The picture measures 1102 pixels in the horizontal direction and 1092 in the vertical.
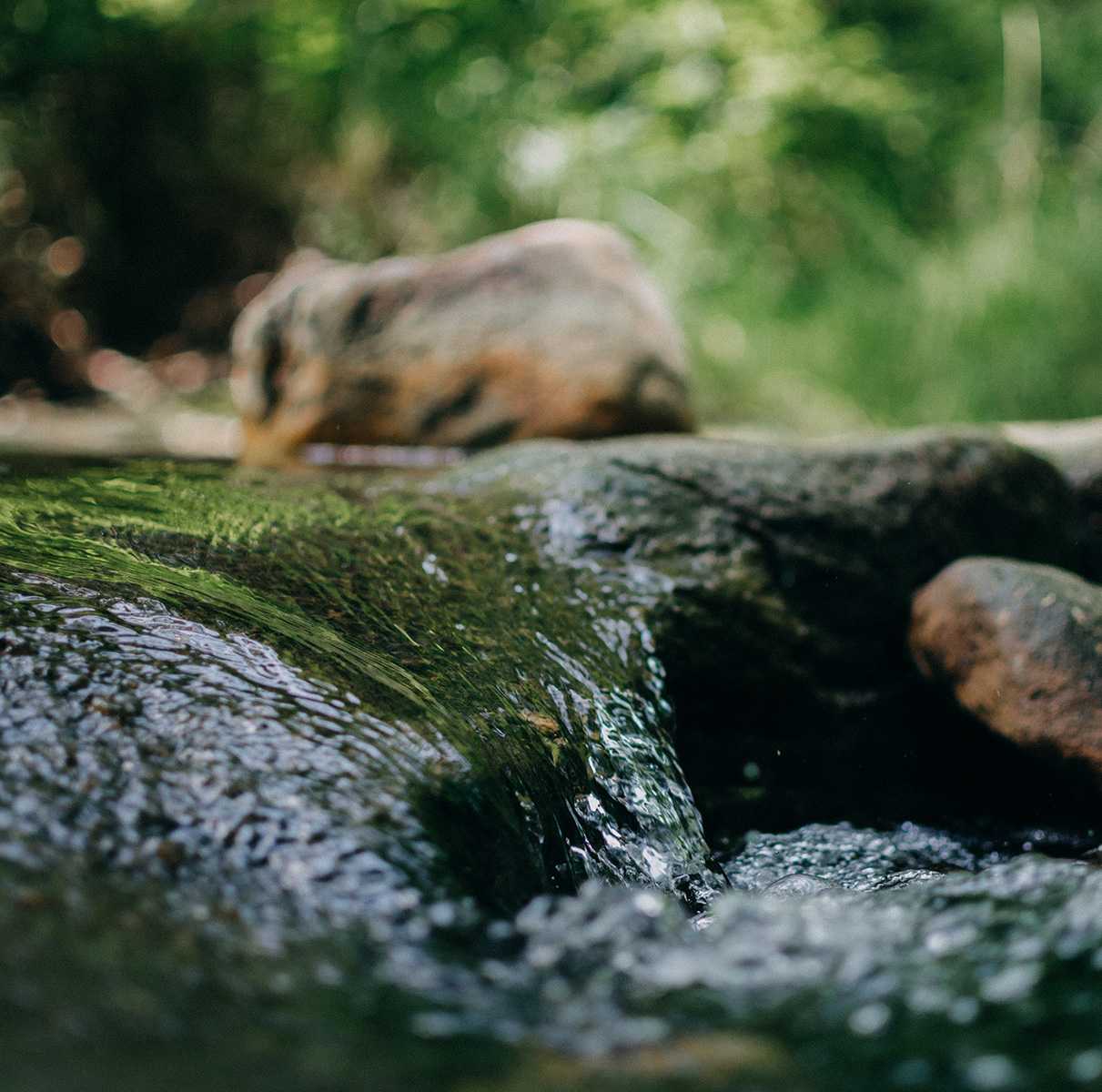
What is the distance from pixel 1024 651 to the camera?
2.07 m

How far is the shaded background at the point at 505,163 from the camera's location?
6773mm

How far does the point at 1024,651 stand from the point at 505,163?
6105 mm

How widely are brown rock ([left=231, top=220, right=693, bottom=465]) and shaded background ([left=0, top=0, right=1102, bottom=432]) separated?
2229 millimetres

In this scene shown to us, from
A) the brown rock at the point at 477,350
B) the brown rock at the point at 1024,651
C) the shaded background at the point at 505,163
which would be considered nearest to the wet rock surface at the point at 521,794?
the brown rock at the point at 1024,651

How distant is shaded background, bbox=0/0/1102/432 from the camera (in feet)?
22.2

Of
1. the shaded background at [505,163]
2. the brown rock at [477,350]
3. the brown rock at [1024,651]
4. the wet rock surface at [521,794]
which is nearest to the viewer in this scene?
the wet rock surface at [521,794]

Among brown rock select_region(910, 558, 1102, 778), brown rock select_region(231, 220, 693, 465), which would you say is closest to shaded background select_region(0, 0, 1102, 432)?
brown rock select_region(231, 220, 693, 465)

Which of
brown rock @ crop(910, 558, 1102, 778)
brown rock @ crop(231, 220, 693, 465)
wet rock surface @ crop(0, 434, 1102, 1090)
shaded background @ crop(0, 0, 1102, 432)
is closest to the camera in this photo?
wet rock surface @ crop(0, 434, 1102, 1090)

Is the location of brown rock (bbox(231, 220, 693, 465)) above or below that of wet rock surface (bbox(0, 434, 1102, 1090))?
above

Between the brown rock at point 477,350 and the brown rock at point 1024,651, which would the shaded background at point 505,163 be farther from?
the brown rock at point 1024,651

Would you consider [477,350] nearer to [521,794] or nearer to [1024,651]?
[1024,651]

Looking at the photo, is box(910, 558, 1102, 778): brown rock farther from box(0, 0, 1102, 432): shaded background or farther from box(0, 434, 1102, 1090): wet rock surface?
box(0, 0, 1102, 432): shaded background

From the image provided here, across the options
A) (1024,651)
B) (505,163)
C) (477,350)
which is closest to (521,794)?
(1024,651)

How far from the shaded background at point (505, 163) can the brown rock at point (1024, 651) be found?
3.85 metres
